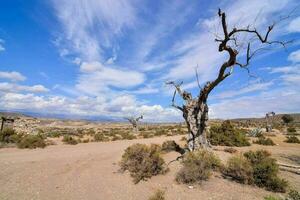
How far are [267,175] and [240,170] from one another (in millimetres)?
1122

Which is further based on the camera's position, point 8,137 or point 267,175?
point 8,137

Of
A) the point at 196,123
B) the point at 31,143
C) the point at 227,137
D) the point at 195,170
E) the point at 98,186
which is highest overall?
the point at 196,123

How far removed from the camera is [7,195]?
26.5 feet

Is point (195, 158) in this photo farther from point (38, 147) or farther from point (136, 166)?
point (38, 147)

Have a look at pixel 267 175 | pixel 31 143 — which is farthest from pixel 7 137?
pixel 267 175

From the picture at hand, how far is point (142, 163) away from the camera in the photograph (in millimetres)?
10812

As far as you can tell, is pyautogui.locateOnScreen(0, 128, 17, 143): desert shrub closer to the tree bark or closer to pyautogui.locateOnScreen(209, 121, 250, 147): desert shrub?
the tree bark

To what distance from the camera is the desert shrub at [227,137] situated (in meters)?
21.1

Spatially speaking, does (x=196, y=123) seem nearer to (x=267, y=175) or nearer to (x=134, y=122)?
(x=267, y=175)

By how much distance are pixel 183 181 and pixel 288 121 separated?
223 ft

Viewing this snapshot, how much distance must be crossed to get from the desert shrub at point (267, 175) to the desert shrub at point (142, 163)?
12.3ft

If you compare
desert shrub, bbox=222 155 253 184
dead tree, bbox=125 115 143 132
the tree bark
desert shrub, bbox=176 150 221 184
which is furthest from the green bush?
dead tree, bbox=125 115 143 132

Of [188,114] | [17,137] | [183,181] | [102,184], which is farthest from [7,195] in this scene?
[17,137]

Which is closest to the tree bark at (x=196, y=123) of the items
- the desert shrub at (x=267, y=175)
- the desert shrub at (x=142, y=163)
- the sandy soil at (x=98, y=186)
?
the sandy soil at (x=98, y=186)
